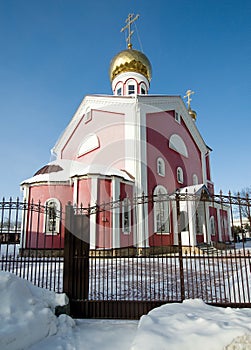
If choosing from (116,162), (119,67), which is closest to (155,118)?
(116,162)

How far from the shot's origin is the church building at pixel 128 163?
1393 centimetres

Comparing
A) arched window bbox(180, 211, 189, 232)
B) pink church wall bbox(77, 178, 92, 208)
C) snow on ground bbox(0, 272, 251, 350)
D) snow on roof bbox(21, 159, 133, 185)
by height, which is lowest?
snow on ground bbox(0, 272, 251, 350)

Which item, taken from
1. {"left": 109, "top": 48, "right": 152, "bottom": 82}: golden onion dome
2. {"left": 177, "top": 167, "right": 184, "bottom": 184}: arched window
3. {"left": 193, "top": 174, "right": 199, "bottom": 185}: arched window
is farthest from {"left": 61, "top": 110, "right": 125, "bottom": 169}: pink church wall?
{"left": 193, "top": 174, "right": 199, "bottom": 185}: arched window

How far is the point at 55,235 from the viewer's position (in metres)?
14.0

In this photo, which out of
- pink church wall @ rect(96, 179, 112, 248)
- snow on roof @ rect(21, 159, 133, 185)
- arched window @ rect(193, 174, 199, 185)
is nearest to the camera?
pink church wall @ rect(96, 179, 112, 248)

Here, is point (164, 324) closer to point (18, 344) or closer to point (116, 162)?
point (18, 344)

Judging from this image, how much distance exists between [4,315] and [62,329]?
1.00m

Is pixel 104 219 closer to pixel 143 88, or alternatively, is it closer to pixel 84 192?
pixel 84 192

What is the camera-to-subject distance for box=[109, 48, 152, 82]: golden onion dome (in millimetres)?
21062

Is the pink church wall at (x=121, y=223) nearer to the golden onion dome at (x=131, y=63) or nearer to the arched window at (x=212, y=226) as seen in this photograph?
the arched window at (x=212, y=226)

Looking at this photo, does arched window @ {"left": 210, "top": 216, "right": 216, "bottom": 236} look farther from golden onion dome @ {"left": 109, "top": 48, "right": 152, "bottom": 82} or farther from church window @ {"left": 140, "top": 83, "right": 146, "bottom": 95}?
golden onion dome @ {"left": 109, "top": 48, "right": 152, "bottom": 82}

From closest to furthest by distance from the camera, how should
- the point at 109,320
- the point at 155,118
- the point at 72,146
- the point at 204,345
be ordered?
the point at 204,345
the point at 109,320
the point at 155,118
the point at 72,146

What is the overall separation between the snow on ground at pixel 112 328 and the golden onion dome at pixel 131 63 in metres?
19.6

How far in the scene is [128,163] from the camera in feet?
53.1
